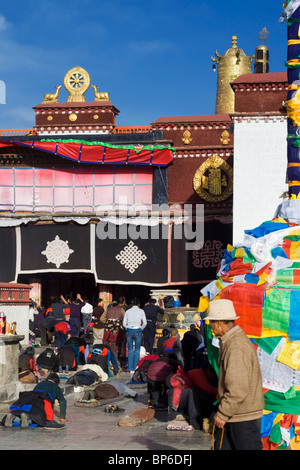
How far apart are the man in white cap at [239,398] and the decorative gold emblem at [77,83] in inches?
911

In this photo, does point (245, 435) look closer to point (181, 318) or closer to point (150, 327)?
point (150, 327)

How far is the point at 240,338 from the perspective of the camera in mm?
5531

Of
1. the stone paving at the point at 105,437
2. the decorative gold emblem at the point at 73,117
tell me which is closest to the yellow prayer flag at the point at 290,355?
the stone paving at the point at 105,437

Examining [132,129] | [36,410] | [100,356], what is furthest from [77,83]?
[36,410]

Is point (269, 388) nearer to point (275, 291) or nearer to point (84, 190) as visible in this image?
point (275, 291)

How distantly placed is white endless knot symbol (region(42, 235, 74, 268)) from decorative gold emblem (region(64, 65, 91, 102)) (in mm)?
5838

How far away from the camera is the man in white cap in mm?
5367

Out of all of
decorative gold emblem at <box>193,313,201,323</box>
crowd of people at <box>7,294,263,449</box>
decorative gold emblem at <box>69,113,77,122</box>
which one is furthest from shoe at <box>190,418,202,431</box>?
decorative gold emblem at <box>69,113,77,122</box>

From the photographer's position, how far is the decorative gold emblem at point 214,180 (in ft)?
80.4

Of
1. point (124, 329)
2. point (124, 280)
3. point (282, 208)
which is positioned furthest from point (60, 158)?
point (282, 208)

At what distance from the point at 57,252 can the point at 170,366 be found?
1561 cm

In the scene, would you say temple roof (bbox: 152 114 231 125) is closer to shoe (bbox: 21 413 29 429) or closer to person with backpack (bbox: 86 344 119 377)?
person with backpack (bbox: 86 344 119 377)

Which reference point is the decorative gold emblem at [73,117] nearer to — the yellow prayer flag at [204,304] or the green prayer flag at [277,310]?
the yellow prayer flag at [204,304]
